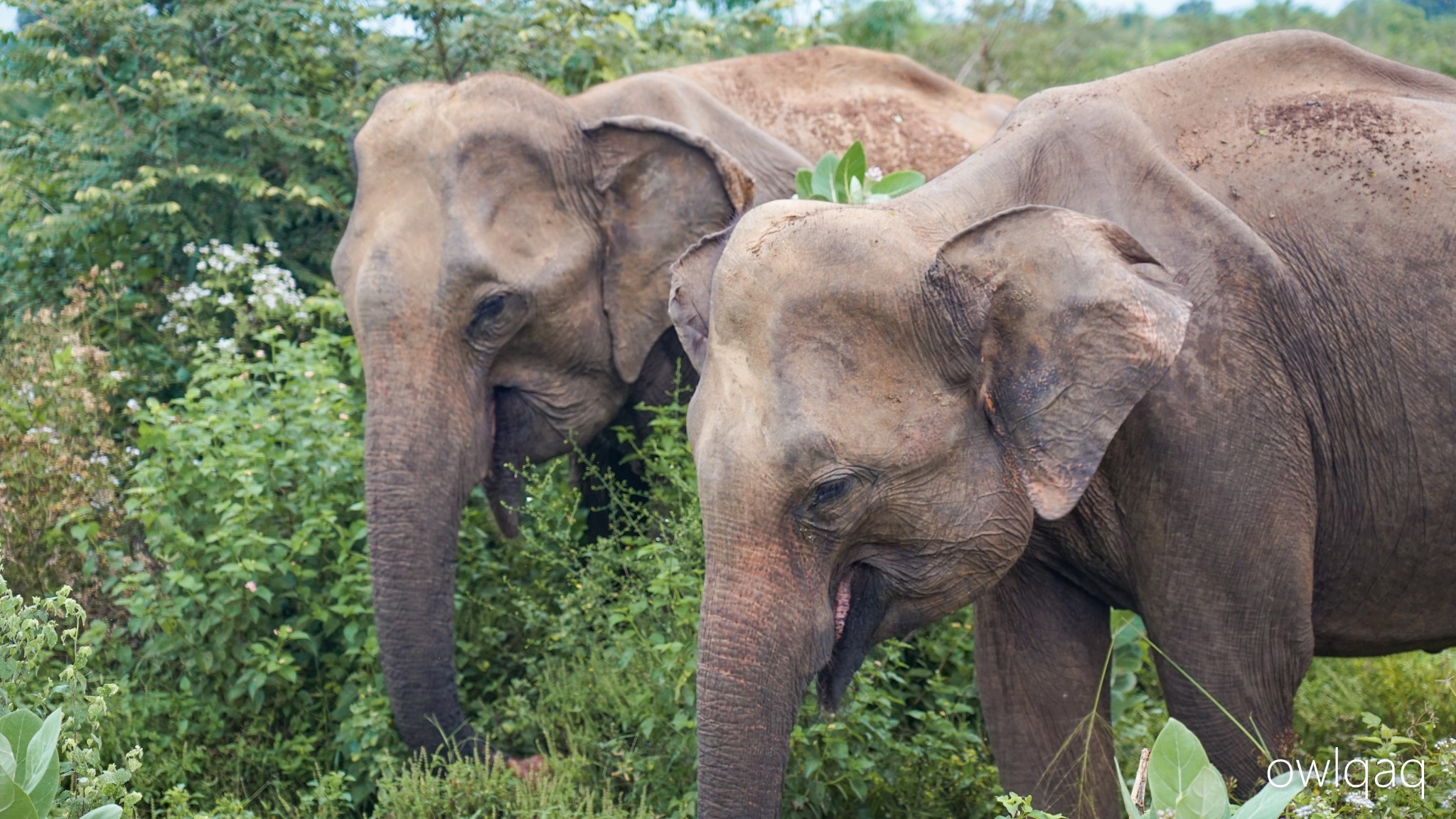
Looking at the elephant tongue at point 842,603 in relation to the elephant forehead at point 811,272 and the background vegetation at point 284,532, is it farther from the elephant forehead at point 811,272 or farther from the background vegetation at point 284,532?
the background vegetation at point 284,532

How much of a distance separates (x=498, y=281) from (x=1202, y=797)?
290 centimetres

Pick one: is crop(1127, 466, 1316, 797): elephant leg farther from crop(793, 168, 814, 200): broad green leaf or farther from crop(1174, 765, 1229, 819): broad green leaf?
crop(793, 168, 814, 200): broad green leaf

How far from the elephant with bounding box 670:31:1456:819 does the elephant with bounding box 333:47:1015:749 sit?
56.3 inches

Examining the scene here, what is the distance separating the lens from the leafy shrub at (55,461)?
4.97 metres

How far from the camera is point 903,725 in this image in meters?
4.56

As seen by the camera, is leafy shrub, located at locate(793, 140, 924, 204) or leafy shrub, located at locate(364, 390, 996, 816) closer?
leafy shrub, located at locate(793, 140, 924, 204)

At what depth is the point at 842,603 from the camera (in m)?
3.03

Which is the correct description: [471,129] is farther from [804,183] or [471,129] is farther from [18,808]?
[18,808]

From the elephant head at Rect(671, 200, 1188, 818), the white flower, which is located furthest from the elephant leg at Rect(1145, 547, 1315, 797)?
the white flower

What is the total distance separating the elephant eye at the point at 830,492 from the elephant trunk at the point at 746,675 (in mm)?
107

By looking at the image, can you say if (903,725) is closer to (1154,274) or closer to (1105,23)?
(1154,274)

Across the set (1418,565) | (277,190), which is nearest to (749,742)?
(1418,565)

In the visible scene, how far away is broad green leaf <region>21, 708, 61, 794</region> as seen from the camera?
2.70 metres

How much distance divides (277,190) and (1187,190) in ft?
14.3
